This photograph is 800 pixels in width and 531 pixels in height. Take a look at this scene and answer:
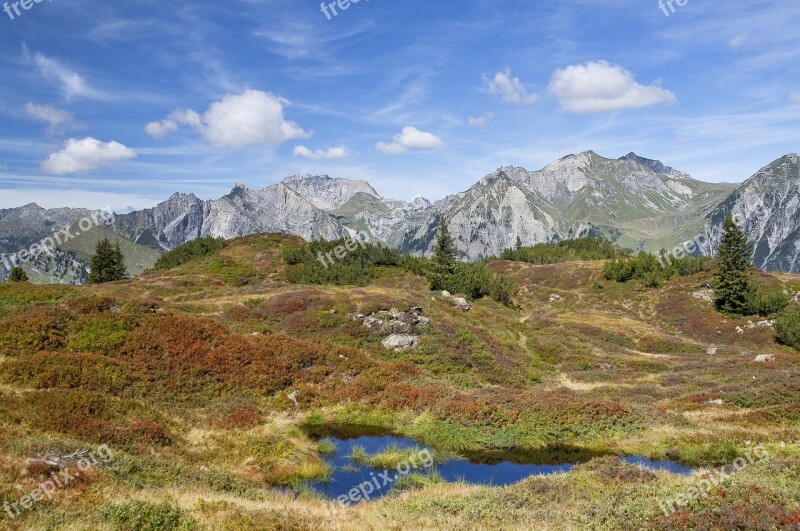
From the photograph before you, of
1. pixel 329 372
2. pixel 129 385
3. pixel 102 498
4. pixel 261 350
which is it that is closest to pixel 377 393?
pixel 329 372

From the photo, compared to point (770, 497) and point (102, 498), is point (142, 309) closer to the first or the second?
point (102, 498)

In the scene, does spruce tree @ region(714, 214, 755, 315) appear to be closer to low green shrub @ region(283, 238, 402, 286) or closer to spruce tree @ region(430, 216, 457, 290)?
spruce tree @ region(430, 216, 457, 290)

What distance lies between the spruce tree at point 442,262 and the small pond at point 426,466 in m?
52.5

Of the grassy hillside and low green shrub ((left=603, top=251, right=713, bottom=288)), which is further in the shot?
low green shrub ((left=603, top=251, right=713, bottom=288))

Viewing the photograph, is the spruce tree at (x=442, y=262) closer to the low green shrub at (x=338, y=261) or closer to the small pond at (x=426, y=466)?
the low green shrub at (x=338, y=261)

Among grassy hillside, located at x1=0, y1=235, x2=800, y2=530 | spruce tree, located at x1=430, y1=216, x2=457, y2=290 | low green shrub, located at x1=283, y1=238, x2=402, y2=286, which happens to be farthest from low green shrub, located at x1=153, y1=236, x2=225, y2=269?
grassy hillside, located at x1=0, y1=235, x2=800, y2=530

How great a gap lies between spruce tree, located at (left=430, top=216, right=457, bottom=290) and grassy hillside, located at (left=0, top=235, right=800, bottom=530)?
885 inches

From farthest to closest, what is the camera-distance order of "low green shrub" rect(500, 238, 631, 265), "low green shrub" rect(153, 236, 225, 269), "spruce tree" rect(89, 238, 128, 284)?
1. "low green shrub" rect(500, 238, 631, 265)
2. "low green shrub" rect(153, 236, 225, 269)
3. "spruce tree" rect(89, 238, 128, 284)

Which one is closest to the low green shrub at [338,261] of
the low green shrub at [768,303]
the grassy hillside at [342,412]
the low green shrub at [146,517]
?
the grassy hillside at [342,412]

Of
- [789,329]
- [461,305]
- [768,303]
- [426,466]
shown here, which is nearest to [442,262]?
[461,305]

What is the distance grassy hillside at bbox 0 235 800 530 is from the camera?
11.4m

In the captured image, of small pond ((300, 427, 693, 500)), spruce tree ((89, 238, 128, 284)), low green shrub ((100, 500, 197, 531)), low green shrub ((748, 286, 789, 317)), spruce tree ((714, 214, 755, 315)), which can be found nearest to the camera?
low green shrub ((100, 500, 197, 531))

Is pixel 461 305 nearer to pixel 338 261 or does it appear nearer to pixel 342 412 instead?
pixel 342 412

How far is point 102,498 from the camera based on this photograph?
1141cm
